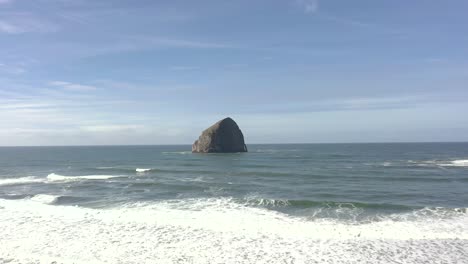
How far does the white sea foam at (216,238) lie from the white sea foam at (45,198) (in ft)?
9.69

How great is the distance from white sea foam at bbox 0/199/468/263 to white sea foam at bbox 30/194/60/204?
295 centimetres

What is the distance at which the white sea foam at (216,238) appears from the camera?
1119cm

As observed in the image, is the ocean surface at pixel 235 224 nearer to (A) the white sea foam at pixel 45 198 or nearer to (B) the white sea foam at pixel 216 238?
(B) the white sea foam at pixel 216 238

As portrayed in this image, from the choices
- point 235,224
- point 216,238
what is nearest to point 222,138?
point 235,224

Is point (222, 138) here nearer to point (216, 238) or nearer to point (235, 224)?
point (235, 224)

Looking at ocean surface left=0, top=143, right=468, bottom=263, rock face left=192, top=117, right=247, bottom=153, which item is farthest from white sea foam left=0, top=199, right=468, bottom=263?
rock face left=192, top=117, right=247, bottom=153

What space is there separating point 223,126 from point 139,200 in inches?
2543

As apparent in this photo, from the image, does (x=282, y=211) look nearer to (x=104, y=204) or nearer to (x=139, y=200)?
(x=139, y=200)

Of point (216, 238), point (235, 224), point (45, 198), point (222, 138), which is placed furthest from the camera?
point (222, 138)

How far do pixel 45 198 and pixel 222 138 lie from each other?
6504cm

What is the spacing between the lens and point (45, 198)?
22.6 meters

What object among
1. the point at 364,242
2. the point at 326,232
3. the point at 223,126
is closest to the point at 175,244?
the point at 326,232

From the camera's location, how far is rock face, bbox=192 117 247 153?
283 ft

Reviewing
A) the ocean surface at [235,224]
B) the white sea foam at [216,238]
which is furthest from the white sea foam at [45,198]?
the white sea foam at [216,238]
